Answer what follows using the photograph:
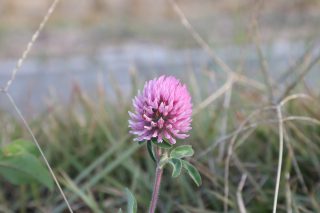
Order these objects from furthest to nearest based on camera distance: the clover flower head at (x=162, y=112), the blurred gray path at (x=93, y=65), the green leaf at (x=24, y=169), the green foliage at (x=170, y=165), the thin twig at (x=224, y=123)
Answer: the blurred gray path at (x=93, y=65) → the thin twig at (x=224, y=123) → the green foliage at (x=170, y=165) → the green leaf at (x=24, y=169) → the clover flower head at (x=162, y=112)

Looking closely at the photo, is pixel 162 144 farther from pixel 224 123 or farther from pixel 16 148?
pixel 224 123

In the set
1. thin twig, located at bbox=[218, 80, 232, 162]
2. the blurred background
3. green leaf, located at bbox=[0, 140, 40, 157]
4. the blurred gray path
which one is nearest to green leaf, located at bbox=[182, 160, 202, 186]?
the blurred background

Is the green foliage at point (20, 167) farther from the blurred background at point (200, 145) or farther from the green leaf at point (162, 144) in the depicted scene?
the green leaf at point (162, 144)

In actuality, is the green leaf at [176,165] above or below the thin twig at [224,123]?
below

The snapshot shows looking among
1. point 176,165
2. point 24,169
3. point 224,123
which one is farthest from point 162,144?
point 224,123

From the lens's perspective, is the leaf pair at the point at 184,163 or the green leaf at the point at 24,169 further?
the green leaf at the point at 24,169

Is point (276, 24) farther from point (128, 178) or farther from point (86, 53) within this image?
point (128, 178)

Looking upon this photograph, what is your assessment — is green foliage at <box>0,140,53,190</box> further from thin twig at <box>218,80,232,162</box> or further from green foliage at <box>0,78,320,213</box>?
thin twig at <box>218,80,232,162</box>

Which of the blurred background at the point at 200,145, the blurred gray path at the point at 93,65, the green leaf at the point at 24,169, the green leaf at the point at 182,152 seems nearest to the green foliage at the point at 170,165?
the blurred background at the point at 200,145
